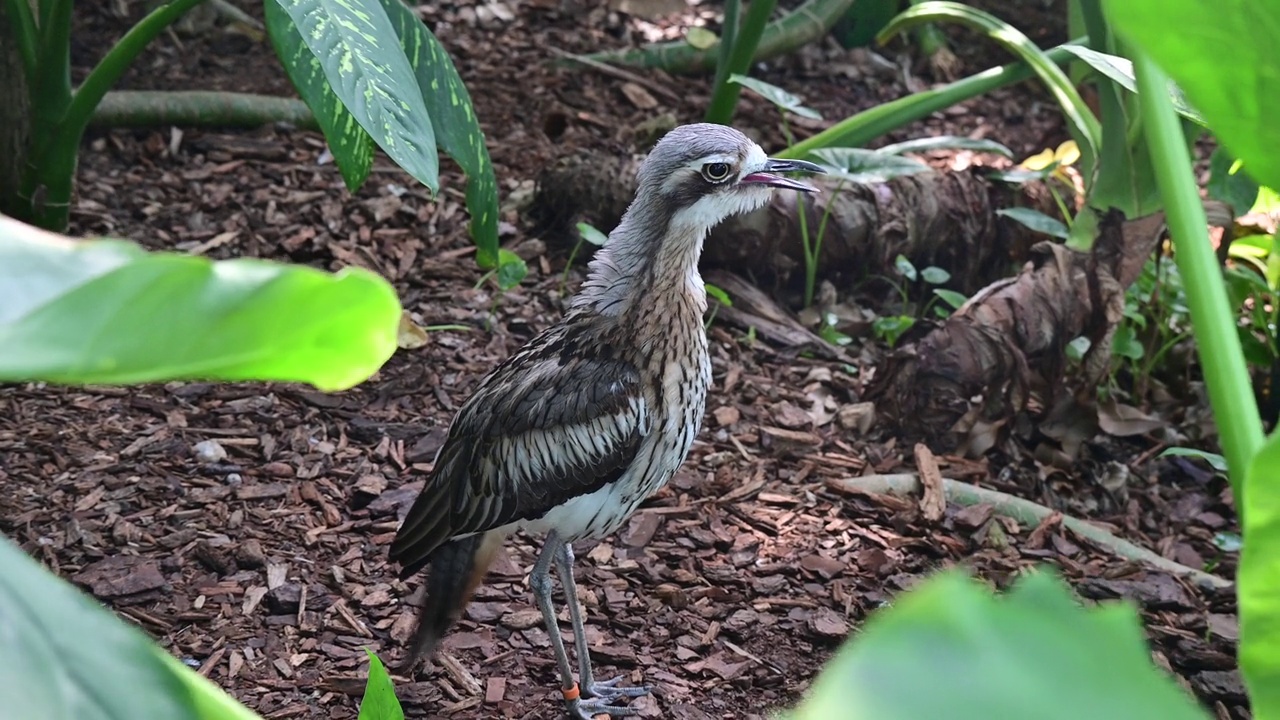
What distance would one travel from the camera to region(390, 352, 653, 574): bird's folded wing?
9.11 feet

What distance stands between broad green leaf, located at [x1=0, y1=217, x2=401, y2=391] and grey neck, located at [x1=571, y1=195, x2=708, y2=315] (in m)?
2.10

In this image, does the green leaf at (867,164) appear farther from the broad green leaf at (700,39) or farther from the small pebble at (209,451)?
the small pebble at (209,451)

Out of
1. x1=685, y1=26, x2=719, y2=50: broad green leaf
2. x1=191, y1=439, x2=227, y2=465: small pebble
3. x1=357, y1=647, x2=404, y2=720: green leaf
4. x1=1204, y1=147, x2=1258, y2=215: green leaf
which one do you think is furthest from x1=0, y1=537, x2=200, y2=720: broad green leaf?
x1=685, y1=26, x2=719, y2=50: broad green leaf

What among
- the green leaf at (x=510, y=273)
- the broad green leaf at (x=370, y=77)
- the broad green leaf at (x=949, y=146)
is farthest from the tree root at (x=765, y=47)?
the broad green leaf at (x=370, y=77)

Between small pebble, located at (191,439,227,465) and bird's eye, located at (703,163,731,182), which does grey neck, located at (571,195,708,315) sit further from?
small pebble, located at (191,439,227,465)

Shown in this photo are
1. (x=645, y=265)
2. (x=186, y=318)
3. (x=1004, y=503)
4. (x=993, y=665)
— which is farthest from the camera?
(x=1004, y=503)

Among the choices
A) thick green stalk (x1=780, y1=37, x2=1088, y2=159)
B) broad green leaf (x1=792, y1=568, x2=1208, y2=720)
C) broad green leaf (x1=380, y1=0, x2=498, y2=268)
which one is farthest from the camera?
thick green stalk (x1=780, y1=37, x2=1088, y2=159)

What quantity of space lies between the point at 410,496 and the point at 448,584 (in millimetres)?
581

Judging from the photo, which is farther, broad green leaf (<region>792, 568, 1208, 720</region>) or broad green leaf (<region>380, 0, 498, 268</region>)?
broad green leaf (<region>380, 0, 498, 268</region>)

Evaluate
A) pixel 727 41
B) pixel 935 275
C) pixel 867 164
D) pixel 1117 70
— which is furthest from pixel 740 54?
pixel 1117 70

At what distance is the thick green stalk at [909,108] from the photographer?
4195 millimetres

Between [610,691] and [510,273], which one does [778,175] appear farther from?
[610,691]

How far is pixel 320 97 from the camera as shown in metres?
2.96

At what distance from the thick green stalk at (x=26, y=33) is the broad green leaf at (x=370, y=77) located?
1523mm
